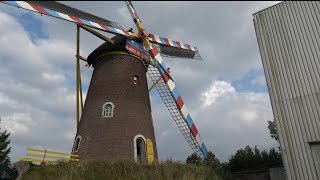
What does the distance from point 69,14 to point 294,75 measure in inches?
470

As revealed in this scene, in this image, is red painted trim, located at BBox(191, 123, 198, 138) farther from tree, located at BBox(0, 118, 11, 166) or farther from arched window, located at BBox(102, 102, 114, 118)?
tree, located at BBox(0, 118, 11, 166)

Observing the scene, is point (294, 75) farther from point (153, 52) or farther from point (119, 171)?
point (153, 52)

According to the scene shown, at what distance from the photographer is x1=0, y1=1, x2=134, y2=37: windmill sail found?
45.6 ft

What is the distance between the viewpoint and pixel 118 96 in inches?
673

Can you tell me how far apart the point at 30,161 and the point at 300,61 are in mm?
12557

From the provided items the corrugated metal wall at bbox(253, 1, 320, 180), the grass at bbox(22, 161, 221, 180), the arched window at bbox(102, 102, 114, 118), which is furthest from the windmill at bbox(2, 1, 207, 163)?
the corrugated metal wall at bbox(253, 1, 320, 180)

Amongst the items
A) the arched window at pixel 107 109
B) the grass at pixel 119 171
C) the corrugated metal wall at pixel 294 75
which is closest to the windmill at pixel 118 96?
the arched window at pixel 107 109

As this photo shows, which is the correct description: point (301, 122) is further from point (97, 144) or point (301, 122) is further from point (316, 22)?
point (97, 144)

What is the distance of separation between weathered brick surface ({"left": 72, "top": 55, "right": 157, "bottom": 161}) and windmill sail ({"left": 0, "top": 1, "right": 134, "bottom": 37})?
1.84 m

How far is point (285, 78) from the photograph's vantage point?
38.7 feet

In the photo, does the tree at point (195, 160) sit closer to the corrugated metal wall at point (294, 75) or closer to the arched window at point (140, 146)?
the arched window at point (140, 146)

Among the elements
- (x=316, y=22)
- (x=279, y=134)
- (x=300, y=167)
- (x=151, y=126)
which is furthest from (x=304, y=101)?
(x=151, y=126)

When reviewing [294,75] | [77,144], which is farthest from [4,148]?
[294,75]

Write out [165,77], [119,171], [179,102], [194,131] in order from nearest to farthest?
1. [119,171]
2. [194,131]
3. [179,102]
4. [165,77]
